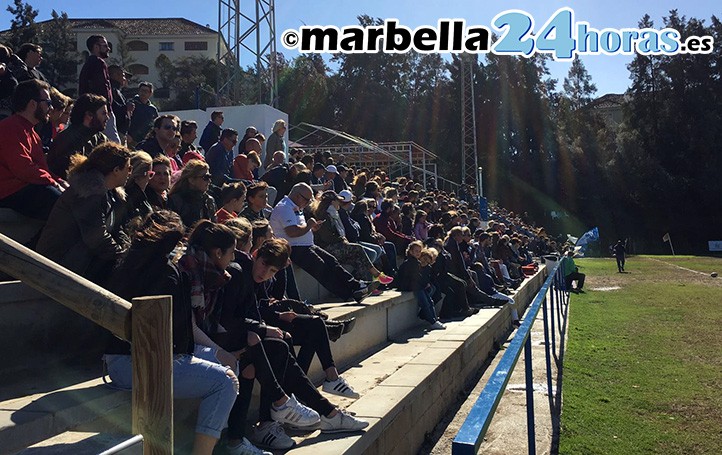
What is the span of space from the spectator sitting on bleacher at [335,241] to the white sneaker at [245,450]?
14.9 ft

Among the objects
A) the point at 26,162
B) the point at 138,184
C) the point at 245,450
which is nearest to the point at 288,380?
the point at 245,450

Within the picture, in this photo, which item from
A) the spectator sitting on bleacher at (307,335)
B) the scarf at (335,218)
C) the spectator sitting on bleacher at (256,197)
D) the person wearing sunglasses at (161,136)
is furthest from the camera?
the scarf at (335,218)

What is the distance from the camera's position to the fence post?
6.83 feet

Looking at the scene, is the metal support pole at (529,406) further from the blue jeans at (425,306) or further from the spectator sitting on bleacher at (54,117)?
the blue jeans at (425,306)

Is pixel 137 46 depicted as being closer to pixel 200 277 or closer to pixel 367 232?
pixel 367 232

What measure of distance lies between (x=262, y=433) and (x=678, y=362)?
6.93m

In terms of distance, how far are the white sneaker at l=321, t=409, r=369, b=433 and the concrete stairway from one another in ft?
0.23

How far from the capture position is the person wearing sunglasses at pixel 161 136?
22.3 ft

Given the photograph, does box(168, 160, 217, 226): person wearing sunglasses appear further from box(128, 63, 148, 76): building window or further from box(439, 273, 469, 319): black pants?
box(128, 63, 148, 76): building window

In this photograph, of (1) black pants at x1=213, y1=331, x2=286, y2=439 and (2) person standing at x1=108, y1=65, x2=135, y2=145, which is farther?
(2) person standing at x1=108, y1=65, x2=135, y2=145

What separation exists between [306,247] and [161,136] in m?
1.94

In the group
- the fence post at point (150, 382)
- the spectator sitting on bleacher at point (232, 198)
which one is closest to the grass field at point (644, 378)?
the spectator sitting on bleacher at point (232, 198)

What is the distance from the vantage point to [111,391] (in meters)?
3.42

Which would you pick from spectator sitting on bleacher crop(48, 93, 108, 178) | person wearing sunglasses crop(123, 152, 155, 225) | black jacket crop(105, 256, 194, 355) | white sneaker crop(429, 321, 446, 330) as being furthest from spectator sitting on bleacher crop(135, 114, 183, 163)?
white sneaker crop(429, 321, 446, 330)
